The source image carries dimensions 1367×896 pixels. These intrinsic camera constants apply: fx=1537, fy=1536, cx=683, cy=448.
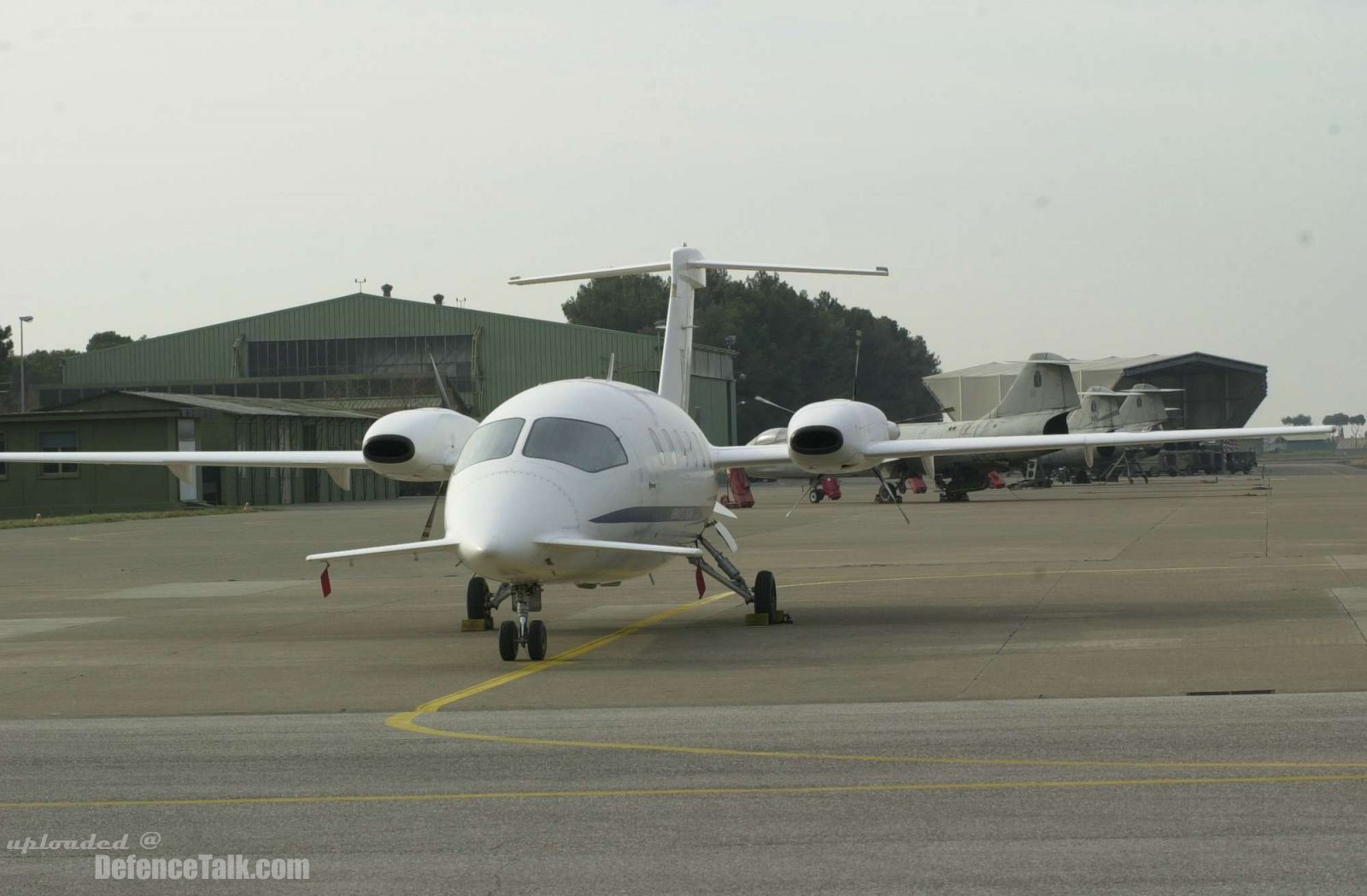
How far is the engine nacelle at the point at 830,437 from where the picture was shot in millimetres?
17984

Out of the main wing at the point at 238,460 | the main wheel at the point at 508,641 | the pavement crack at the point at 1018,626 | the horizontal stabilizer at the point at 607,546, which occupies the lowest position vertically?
the pavement crack at the point at 1018,626

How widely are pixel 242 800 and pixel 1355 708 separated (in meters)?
7.32

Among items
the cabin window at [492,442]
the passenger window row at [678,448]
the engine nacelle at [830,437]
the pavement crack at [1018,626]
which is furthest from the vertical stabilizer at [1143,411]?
the cabin window at [492,442]

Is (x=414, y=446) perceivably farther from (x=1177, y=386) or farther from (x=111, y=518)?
(x=1177, y=386)

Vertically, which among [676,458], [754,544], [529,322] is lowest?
[754,544]

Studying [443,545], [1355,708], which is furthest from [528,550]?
[1355,708]

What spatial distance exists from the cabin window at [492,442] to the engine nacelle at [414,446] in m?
2.47

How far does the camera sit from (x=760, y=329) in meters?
133

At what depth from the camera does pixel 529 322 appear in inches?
3142

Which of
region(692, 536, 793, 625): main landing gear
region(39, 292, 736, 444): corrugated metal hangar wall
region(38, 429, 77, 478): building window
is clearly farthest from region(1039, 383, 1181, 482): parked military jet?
region(692, 536, 793, 625): main landing gear

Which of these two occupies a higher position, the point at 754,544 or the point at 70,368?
the point at 70,368

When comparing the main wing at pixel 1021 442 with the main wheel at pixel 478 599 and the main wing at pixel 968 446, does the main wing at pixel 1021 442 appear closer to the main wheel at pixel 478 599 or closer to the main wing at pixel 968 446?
the main wing at pixel 968 446

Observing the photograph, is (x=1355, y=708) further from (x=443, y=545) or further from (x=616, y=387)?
(x=616, y=387)

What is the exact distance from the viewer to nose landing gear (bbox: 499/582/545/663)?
48.2 ft
